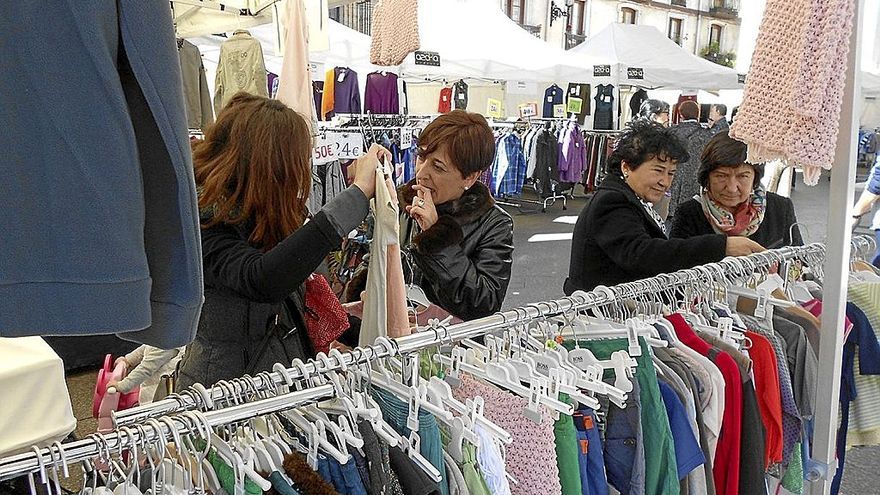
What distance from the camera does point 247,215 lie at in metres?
1.73

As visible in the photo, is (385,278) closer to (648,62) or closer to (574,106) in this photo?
(648,62)

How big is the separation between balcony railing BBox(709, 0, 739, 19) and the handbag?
108 feet

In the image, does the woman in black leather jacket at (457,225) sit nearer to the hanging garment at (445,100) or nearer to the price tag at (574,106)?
the hanging garment at (445,100)

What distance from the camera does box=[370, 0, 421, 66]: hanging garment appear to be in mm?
2992

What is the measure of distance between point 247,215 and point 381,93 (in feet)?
21.7

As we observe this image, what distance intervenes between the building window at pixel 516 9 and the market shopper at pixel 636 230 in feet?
72.1

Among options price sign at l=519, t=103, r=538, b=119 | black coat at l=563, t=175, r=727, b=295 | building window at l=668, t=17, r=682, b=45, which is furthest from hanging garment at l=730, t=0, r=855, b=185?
building window at l=668, t=17, r=682, b=45

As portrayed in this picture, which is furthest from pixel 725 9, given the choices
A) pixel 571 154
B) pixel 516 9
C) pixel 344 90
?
pixel 344 90

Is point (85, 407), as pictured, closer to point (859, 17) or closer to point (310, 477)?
point (310, 477)

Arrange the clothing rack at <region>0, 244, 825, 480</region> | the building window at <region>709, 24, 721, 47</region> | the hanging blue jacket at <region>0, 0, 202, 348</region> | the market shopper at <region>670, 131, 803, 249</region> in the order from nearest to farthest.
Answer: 1. the hanging blue jacket at <region>0, 0, 202, 348</region>
2. the clothing rack at <region>0, 244, 825, 480</region>
3. the market shopper at <region>670, 131, 803, 249</region>
4. the building window at <region>709, 24, 721, 47</region>

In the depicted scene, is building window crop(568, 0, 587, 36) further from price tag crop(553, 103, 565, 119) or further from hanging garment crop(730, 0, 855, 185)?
hanging garment crop(730, 0, 855, 185)

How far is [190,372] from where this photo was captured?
1754mm

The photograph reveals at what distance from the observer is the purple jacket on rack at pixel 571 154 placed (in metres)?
10.3

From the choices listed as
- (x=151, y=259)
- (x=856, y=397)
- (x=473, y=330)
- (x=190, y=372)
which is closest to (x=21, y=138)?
(x=151, y=259)
